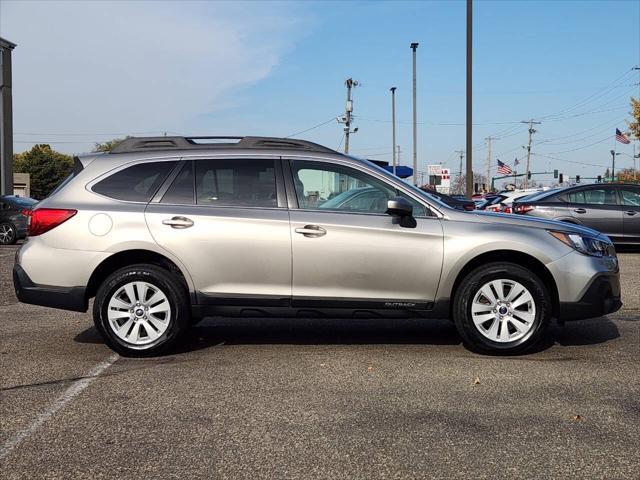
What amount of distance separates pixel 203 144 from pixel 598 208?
10.7 m

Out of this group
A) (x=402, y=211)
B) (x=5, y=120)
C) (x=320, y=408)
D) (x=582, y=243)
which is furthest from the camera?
(x=5, y=120)

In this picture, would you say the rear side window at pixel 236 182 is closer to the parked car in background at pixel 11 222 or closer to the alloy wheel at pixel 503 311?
the alloy wheel at pixel 503 311

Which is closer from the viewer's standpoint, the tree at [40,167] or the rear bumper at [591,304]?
the rear bumper at [591,304]

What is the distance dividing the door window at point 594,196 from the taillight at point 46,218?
11482 millimetres

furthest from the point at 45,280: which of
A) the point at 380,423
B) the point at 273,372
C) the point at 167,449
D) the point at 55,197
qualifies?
the point at 380,423

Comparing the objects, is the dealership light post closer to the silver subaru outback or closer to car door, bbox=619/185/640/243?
car door, bbox=619/185/640/243

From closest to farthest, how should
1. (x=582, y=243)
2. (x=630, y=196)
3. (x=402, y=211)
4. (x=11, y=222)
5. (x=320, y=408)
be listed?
1. (x=320, y=408)
2. (x=402, y=211)
3. (x=582, y=243)
4. (x=630, y=196)
5. (x=11, y=222)

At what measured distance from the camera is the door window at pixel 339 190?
5699mm

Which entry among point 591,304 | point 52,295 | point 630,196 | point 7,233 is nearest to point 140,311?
point 52,295

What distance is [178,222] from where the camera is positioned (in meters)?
5.58

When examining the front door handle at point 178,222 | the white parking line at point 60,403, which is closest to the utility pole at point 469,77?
the front door handle at point 178,222

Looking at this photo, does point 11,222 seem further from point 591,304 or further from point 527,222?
point 591,304

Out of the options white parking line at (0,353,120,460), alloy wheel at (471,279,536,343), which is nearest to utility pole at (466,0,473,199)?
alloy wheel at (471,279,536,343)

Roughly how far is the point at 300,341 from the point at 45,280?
7.66 ft
